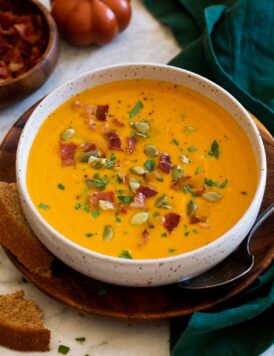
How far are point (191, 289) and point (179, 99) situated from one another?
36.1 inches

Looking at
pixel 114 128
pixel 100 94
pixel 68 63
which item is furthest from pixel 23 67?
pixel 114 128

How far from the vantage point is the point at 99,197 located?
247cm

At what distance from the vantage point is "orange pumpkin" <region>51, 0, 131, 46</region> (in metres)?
3.42

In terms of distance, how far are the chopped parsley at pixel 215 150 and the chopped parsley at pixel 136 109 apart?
0.37m

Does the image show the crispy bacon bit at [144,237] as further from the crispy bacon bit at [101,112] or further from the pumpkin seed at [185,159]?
the crispy bacon bit at [101,112]

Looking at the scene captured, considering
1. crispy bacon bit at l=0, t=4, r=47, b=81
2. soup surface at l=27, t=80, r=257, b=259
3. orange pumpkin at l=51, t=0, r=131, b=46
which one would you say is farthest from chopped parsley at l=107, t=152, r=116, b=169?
orange pumpkin at l=51, t=0, r=131, b=46

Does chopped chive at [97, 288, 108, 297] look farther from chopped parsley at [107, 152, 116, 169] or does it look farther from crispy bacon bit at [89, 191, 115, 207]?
chopped parsley at [107, 152, 116, 169]

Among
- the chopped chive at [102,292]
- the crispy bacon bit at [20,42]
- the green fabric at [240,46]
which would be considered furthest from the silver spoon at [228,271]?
the crispy bacon bit at [20,42]

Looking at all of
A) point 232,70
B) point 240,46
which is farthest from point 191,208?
point 240,46

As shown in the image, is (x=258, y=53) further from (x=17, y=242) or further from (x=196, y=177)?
(x=17, y=242)

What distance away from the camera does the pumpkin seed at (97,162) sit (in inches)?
102

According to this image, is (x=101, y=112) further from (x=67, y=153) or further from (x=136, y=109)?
(x=67, y=153)

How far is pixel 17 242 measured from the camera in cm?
245

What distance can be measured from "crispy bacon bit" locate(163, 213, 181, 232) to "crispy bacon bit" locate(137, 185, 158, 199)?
12 centimetres
